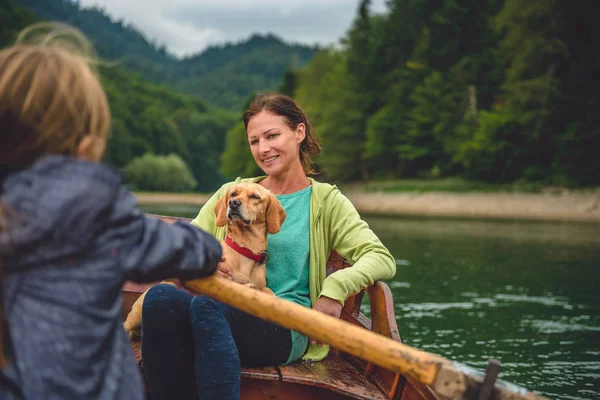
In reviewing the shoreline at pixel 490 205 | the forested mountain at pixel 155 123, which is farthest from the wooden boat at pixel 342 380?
the forested mountain at pixel 155 123

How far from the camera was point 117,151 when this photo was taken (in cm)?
8338

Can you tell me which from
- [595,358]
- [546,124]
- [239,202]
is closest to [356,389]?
[239,202]

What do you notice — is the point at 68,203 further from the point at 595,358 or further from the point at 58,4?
A: the point at 58,4

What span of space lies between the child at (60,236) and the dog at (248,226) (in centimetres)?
171

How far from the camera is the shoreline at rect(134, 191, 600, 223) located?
26.6m

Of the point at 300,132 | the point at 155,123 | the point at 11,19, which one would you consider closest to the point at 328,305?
Result: the point at 300,132

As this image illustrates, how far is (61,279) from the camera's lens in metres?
1.41

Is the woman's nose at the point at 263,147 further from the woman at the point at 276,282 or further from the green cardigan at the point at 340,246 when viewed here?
the green cardigan at the point at 340,246

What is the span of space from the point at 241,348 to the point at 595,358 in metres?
5.23

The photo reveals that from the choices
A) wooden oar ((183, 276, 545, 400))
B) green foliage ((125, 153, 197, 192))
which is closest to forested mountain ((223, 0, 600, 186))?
green foliage ((125, 153, 197, 192))

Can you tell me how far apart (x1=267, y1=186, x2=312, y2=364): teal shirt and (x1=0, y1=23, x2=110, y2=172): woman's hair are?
1838 millimetres

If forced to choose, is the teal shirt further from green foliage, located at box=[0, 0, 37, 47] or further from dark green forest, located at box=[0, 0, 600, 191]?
green foliage, located at box=[0, 0, 37, 47]

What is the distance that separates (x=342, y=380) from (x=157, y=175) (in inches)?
3193

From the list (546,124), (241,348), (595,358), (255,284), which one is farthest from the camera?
(546,124)
